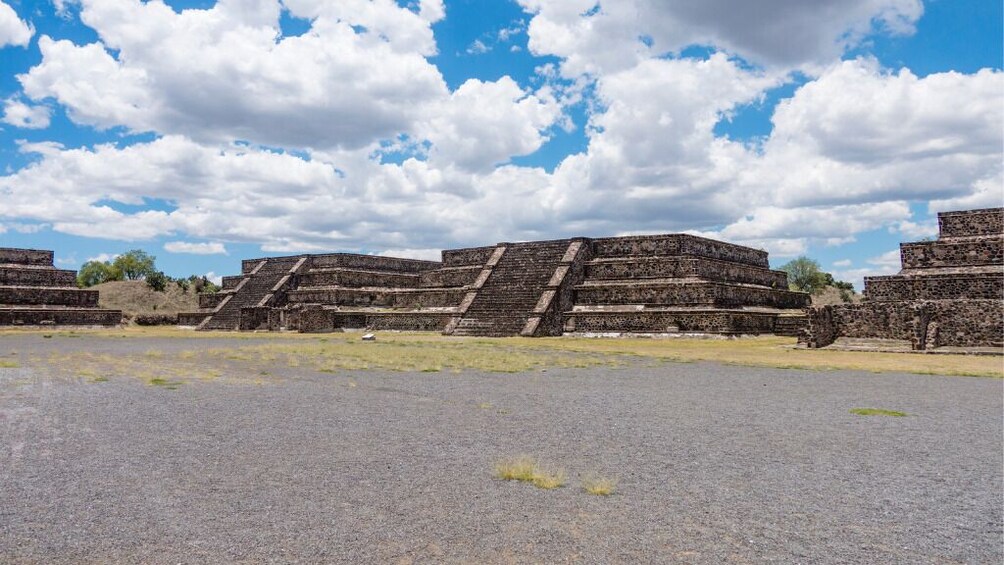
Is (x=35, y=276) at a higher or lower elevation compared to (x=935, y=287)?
higher

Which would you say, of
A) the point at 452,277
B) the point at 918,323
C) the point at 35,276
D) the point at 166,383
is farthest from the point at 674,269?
the point at 35,276

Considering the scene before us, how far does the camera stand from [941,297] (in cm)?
2378

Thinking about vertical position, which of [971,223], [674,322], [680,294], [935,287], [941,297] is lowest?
[674,322]

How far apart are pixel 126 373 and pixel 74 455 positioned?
7.67 metres

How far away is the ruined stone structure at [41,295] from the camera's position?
36.4 meters

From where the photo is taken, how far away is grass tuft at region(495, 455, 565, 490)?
Result: 512 centimetres

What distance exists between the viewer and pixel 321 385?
1122 cm

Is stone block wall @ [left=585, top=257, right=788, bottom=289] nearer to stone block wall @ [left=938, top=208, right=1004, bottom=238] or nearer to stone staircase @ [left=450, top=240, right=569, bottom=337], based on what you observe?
stone staircase @ [left=450, top=240, right=569, bottom=337]

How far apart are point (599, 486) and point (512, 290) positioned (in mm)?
27516

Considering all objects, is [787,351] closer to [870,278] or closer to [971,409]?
[870,278]

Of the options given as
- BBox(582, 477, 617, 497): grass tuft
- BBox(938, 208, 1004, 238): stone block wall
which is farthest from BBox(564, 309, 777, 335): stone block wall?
BBox(582, 477, 617, 497): grass tuft

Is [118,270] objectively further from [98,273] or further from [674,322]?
[674,322]

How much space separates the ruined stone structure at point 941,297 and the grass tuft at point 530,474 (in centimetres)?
1882

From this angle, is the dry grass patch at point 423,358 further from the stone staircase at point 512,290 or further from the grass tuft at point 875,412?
the stone staircase at point 512,290
